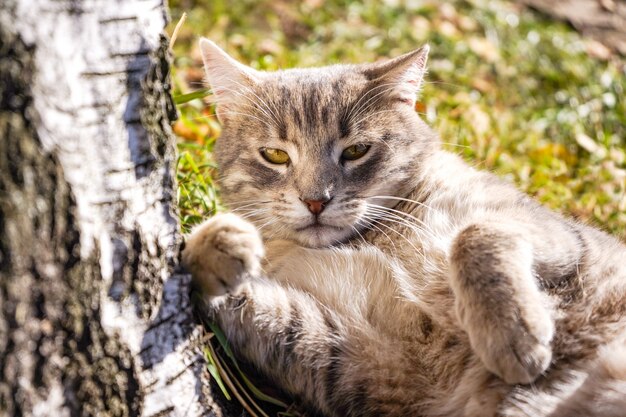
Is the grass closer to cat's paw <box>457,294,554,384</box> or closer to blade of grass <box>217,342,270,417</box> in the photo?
blade of grass <box>217,342,270,417</box>

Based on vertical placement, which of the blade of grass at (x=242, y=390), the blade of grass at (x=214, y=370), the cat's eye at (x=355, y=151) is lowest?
the blade of grass at (x=242, y=390)

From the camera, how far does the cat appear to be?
80.7 inches

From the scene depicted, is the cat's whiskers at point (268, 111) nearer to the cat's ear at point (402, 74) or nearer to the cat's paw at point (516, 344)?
the cat's ear at point (402, 74)

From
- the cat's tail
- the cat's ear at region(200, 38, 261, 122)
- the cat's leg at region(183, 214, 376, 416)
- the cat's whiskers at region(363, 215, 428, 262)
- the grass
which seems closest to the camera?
the cat's tail

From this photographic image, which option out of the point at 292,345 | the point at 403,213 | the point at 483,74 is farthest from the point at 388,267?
the point at 483,74

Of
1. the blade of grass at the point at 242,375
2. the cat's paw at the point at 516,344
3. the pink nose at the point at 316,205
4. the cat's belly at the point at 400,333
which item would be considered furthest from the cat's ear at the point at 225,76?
the cat's paw at the point at 516,344

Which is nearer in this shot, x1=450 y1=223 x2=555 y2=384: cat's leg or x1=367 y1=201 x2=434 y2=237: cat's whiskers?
x1=450 y1=223 x2=555 y2=384: cat's leg

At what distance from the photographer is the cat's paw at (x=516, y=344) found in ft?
6.56

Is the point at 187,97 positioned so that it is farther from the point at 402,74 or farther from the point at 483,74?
the point at 483,74

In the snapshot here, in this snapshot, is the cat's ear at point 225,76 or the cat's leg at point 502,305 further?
the cat's ear at point 225,76

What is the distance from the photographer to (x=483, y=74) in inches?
208

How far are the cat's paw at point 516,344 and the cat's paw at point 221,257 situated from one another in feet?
2.38

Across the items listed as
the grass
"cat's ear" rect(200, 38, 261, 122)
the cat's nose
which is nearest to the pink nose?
the cat's nose

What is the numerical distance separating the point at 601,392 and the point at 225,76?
6.43 ft
